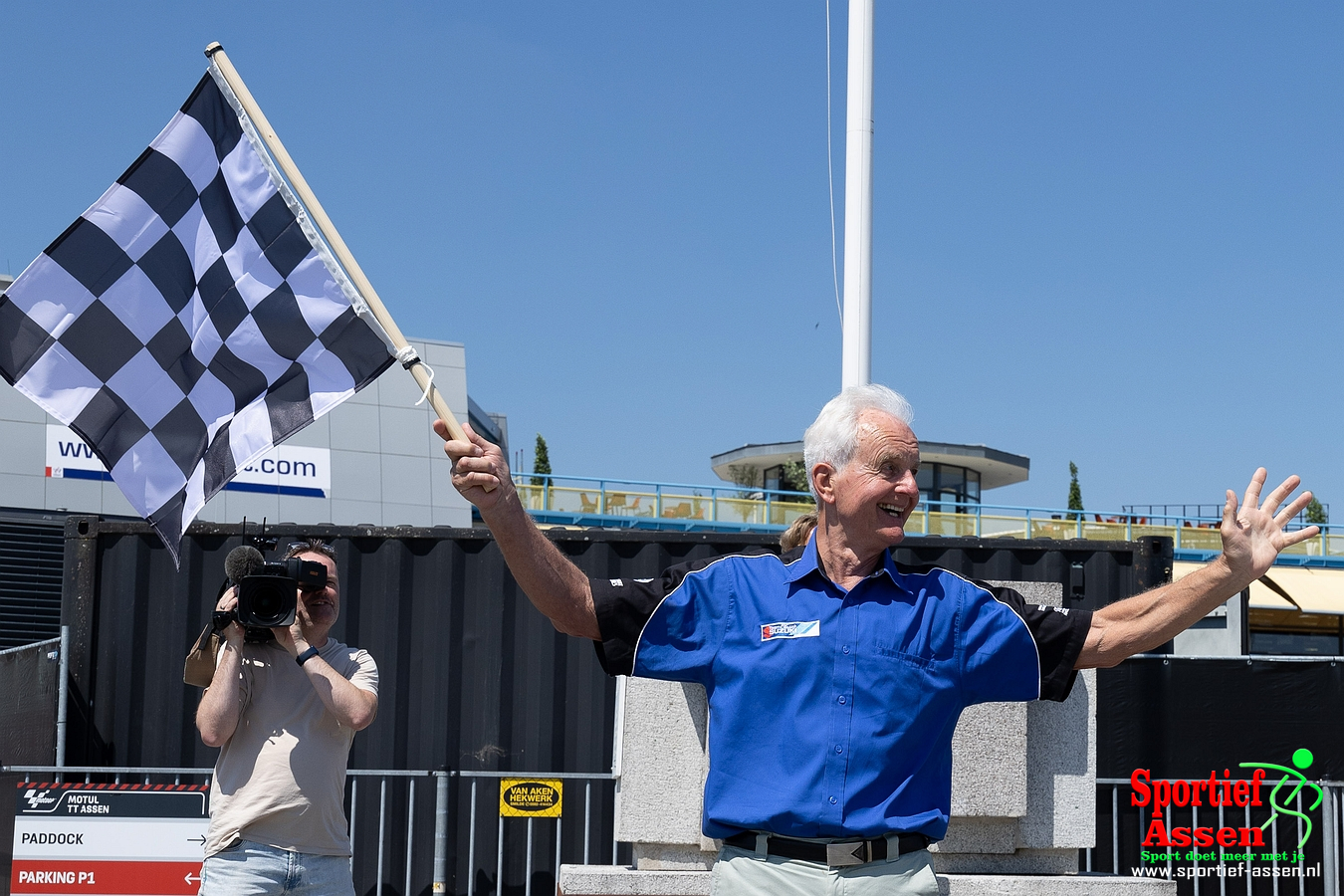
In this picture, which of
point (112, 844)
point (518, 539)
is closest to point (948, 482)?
point (112, 844)

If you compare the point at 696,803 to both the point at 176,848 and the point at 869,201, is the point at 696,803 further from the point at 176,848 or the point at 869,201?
the point at 869,201

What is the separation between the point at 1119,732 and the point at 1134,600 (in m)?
5.62

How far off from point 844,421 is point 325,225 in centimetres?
156

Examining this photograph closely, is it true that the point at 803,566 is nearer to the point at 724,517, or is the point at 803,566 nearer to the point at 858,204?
the point at 858,204

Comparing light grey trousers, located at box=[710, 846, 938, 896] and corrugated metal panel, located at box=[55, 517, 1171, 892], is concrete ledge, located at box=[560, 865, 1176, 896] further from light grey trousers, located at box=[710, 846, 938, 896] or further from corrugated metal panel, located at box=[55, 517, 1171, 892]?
corrugated metal panel, located at box=[55, 517, 1171, 892]

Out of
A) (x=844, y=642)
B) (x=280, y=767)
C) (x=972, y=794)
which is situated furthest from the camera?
(x=972, y=794)

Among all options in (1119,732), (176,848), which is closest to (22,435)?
(176,848)

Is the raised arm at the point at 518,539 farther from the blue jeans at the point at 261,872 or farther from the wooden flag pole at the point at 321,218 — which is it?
the blue jeans at the point at 261,872

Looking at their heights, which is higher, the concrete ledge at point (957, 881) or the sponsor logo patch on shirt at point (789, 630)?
the sponsor logo patch on shirt at point (789, 630)

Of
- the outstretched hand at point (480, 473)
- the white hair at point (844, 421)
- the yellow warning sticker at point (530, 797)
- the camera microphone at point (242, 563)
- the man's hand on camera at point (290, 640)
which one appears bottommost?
the yellow warning sticker at point (530, 797)

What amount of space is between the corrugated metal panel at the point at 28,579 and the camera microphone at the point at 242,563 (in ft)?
40.1

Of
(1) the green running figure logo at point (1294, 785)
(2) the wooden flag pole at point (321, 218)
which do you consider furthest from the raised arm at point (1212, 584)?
(1) the green running figure logo at point (1294, 785)

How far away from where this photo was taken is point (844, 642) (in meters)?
3.10

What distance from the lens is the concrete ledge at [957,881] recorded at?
526cm
